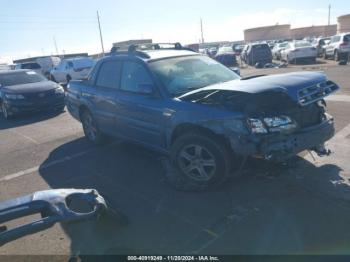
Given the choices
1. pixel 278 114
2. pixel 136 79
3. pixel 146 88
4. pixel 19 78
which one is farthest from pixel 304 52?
pixel 278 114

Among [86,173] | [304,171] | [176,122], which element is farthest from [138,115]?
[304,171]

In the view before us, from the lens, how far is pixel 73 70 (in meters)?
19.3

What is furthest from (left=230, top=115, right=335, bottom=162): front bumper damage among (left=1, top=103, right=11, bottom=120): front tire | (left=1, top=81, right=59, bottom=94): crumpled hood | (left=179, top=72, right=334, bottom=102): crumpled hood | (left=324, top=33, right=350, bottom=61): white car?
(left=324, top=33, right=350, bottom=61): white car

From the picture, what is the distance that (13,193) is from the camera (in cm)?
497

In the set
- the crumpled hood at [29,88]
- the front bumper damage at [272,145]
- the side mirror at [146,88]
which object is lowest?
the crumpled hood at [29,88]

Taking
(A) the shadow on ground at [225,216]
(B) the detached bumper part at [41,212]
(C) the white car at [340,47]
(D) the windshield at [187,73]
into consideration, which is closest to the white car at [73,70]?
(D) the windshield at [187,73]

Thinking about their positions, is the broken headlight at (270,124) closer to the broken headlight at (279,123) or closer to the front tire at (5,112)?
the broken headlight at (279,123)

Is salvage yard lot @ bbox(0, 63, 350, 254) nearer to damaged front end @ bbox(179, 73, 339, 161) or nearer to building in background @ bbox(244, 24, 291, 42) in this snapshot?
damaged front end @ bbox(179, 73, 339, 161)

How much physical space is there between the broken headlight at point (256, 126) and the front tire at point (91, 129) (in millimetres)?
3547

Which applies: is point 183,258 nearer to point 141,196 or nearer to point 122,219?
point 122,219

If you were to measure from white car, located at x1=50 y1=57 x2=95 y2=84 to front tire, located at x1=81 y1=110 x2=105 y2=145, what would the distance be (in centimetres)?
1294

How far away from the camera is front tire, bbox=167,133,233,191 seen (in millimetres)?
4133

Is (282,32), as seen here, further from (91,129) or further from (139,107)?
(139,107)

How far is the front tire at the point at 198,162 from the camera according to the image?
163 inches
